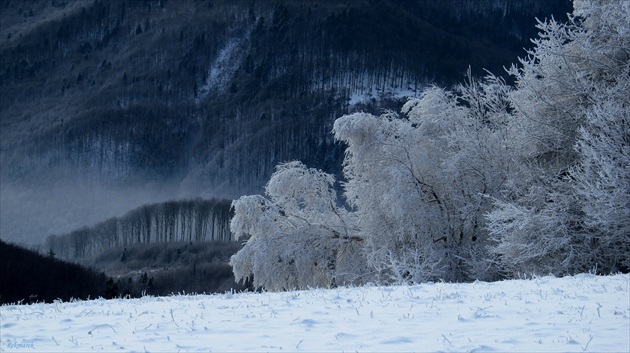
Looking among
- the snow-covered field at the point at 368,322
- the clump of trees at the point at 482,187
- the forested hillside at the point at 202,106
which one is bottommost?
the snow-covered field at the point at 368,322

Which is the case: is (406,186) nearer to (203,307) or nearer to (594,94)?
(594,94)

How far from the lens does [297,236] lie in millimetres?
27312

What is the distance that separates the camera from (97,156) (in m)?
160

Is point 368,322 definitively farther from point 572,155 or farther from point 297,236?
point 297,236

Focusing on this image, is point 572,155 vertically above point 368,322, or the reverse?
point 572,155

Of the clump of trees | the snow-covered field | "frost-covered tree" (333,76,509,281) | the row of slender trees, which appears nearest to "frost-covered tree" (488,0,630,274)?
the clump of trees

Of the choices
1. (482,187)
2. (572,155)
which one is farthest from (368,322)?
(482,187)

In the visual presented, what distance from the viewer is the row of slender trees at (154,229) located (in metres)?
112

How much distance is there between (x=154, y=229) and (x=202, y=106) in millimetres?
68709

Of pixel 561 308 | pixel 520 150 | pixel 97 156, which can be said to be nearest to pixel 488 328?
pixel 561 308

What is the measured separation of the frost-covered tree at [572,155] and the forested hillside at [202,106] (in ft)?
368

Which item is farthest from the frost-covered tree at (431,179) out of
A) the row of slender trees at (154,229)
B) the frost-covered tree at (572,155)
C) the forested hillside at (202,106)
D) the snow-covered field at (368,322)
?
the forested hillside at (202,106)

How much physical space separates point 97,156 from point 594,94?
15012 cm

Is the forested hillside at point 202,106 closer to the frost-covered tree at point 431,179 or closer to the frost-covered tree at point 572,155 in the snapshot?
the frost-covered tree at point 431,179
